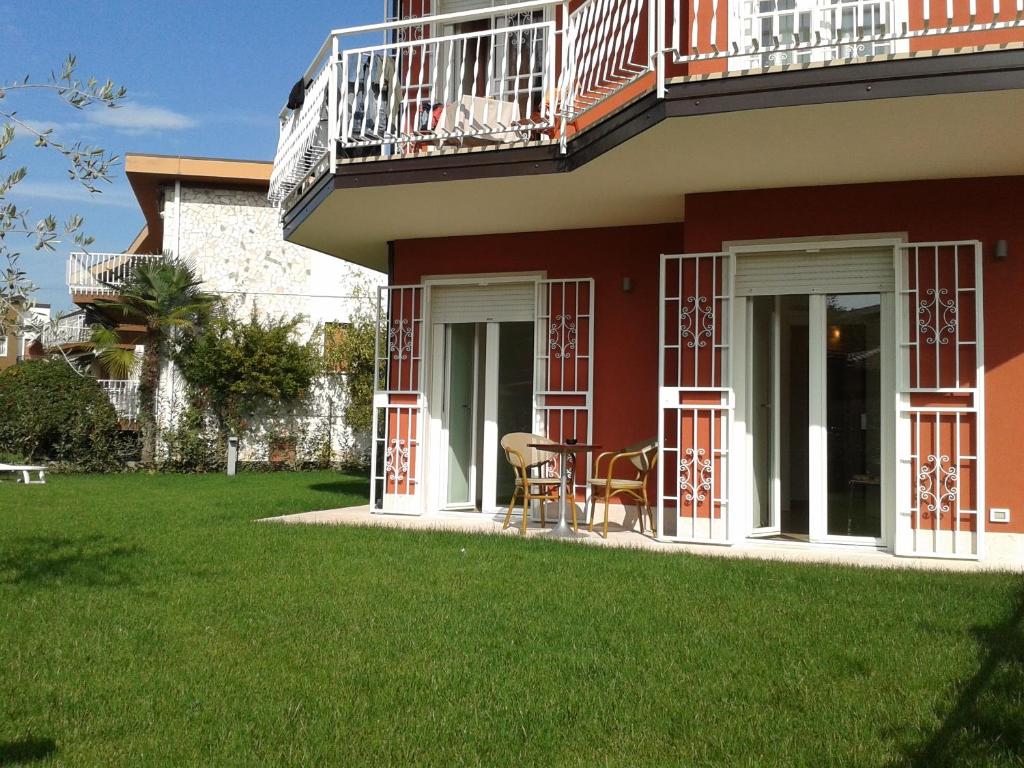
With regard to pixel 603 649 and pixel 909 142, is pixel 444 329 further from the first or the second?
pixel 603 649

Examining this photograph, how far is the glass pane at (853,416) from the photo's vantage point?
25.5 feet

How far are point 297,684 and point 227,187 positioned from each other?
1903 centimetres

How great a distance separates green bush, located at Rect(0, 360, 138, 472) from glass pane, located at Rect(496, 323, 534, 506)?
11262 mm

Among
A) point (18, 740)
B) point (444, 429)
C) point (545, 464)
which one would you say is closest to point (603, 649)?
point (18, 740)

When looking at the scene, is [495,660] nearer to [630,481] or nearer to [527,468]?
[630,481]

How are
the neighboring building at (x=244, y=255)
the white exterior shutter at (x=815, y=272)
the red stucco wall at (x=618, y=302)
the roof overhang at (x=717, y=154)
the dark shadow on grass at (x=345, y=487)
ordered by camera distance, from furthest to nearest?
the neighboring building at (x=244, y=255), the dark shadow on grass at (x=345, y=487), the red stucco wall at (x=618, y=302), the white exterior shutter at (x=815, y=272), the roof overhang at (x=717, y=154)

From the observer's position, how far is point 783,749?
127 inches

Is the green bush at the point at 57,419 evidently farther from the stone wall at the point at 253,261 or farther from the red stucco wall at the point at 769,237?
the red stucco wall at the point at 769,237

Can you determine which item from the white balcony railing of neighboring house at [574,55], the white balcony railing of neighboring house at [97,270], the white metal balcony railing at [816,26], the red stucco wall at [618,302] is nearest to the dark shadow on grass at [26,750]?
the white balcony railing of neighboring house at [574,55]

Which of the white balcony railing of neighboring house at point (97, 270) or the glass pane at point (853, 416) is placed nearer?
the glass pane at point (853, 416)

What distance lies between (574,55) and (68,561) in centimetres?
537

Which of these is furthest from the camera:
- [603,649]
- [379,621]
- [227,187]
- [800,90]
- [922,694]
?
[227,187]

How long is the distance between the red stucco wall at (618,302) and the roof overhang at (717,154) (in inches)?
7.6

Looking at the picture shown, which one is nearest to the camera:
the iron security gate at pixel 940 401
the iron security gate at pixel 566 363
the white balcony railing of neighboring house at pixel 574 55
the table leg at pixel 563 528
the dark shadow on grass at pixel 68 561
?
the dark shadow on grass at pixel 68 561
